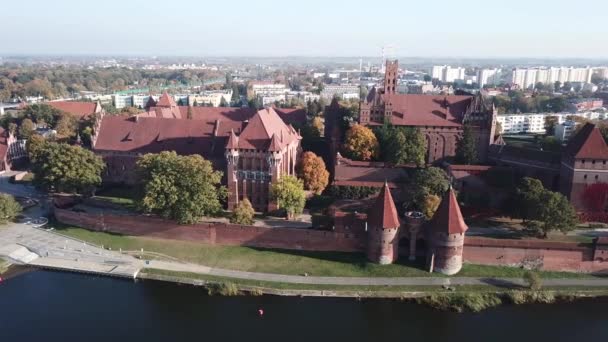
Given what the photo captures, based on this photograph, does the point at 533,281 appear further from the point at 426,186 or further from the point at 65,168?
the point at 65,168

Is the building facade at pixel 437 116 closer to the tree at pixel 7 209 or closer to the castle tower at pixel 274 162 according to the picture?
the castle tower at pixel 274 162

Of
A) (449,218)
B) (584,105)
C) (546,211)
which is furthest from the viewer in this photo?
(584,105)

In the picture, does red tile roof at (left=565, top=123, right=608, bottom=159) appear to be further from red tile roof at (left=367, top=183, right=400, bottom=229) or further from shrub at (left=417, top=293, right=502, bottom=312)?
red tile roof at (left=367, top=183, right=400, bottom=229)

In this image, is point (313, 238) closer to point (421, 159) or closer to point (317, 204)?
point (317, 204)

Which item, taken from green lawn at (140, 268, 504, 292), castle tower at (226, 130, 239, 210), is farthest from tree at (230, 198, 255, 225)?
green lawn at (140, 268, 504, 292)

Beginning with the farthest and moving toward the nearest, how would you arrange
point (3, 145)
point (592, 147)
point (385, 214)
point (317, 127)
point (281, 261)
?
1. point (317, 127)
2. point (3, 145)
3. point (592, 147)
4. point (281, 261)
5. point (385, 214)

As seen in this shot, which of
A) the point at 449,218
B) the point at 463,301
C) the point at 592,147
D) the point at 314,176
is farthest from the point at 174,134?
the point at 592,147

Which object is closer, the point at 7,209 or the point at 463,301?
the point at 463,301
